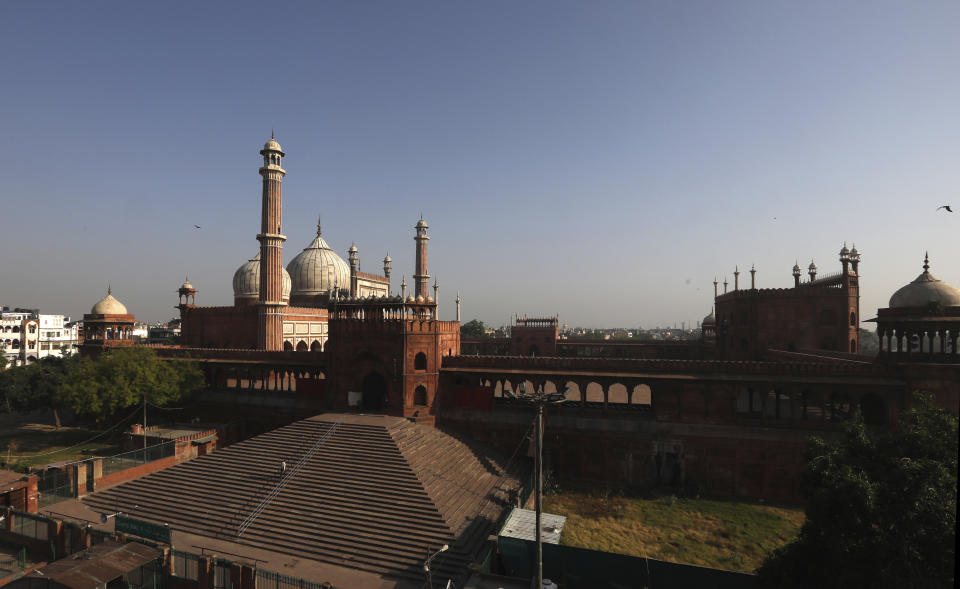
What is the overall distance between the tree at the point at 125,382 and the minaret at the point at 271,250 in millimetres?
6443

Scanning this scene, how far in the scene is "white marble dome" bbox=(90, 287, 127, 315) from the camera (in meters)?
42.6

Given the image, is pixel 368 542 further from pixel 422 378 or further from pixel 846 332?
pixel 846 332

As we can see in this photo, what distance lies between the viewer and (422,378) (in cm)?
2984

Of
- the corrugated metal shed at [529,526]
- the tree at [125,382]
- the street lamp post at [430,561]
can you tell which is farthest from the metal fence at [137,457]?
the corrugated metal shed at [529,526]

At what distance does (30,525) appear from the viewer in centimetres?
1959

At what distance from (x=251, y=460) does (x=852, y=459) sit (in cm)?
2567

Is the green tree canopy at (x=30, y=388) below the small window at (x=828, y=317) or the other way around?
below

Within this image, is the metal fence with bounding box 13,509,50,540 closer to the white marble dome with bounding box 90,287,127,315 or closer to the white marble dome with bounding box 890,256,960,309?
the white marble dome with bounding box 90,287,127,315

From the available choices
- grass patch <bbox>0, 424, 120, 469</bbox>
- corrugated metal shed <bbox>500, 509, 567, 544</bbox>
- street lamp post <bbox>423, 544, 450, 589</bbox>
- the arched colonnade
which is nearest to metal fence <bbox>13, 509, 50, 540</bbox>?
grass patch <bbox>0, 424, 120, 469</bbox>

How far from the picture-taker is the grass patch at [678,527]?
1905 cm

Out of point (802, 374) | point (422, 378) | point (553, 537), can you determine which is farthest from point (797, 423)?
point (422, 378)

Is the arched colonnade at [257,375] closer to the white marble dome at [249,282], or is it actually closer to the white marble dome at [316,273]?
the white marble dome at [249,282]

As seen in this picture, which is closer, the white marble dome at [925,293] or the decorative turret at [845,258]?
the white marble dome at [925,293]

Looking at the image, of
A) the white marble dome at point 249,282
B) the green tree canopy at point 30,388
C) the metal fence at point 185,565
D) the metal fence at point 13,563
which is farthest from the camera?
the white marble dome at point 249,282
